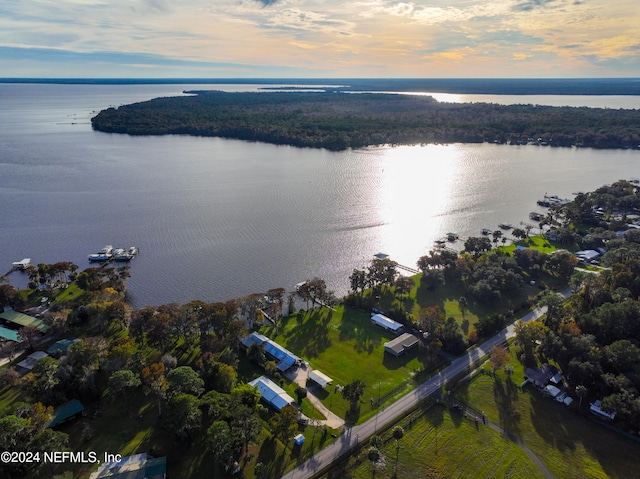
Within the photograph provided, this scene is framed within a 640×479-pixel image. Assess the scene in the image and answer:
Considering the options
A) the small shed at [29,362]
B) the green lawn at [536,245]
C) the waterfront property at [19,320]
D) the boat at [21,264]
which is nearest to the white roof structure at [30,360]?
the small shed at [29,362]

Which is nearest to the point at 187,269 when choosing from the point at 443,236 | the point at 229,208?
the point at 229,208

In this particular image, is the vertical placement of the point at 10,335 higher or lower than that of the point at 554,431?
higher

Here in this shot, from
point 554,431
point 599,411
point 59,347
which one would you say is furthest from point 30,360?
point 599,411

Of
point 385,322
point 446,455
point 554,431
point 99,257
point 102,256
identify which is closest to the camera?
point 446,455

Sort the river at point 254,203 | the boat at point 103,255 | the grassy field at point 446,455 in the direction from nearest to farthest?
1. the grassy field at point 446,455
2. the river at point 254,203
3. the boat at point 103,255

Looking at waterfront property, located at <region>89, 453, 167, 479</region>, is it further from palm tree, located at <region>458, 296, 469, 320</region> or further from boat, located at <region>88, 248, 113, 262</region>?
boat, located at <region>88, 248, 113, 262</region>

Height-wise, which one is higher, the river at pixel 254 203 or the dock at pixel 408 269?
the river at pixel 254 203

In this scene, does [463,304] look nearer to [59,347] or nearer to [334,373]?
[334,373]

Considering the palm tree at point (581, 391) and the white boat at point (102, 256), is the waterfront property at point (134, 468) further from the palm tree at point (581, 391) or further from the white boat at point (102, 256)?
the white boat at point (102, 256)
